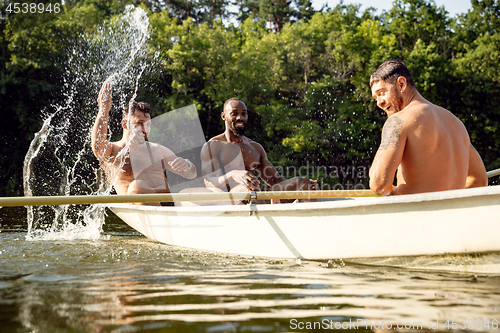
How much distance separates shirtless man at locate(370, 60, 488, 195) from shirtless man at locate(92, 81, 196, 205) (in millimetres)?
2492

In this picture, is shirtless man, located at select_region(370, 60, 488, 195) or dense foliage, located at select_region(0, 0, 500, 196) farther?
dense foliage, located at select_region(0, 0, 500, 196)

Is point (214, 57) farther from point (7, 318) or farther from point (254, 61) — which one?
point (7, 318)

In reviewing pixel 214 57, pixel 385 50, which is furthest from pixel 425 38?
pixel 214 57

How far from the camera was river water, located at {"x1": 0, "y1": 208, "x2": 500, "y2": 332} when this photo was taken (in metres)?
2.05

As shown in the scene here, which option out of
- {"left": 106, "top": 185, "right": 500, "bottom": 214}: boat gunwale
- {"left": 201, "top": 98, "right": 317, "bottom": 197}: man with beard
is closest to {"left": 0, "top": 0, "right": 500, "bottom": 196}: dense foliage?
{"left": 201, "top": 98, "right": 317, "bottom": 197}: man with beard

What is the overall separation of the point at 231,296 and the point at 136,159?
304 cm

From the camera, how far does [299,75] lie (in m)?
21.9

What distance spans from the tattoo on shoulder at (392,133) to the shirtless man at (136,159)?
2.53 meters

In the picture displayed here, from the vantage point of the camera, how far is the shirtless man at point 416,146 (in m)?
2.96

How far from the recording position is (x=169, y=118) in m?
20.9

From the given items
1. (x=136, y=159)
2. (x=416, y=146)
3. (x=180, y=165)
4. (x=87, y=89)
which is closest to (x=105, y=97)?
(x=136, y=159)

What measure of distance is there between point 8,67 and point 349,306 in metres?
20.7

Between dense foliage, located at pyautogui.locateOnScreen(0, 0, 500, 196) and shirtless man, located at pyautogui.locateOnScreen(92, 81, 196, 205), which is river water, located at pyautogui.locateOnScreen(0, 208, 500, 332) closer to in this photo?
shirtless man, located at pyautogui.locateOnScreen(92, 81, 196, 205)

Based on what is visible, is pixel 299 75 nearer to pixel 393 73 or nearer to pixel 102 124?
pixel 102 124
